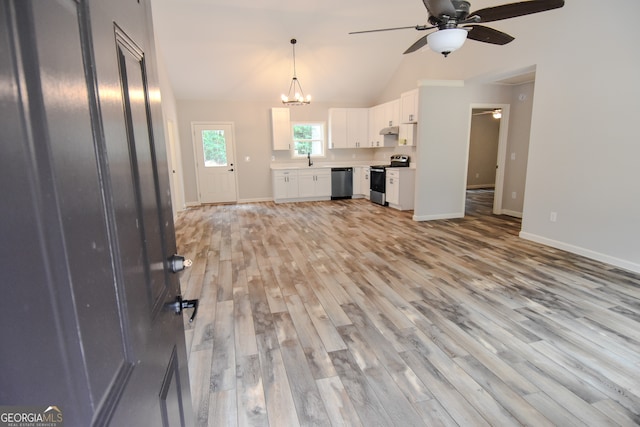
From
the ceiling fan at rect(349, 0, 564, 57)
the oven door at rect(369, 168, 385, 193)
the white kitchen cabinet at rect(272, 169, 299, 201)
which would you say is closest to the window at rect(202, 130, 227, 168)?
the white kitchen cabinet at rect(272, 169, 299, 201)

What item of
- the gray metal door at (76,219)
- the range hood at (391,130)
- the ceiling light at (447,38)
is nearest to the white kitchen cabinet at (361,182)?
the range hood at (391,130)

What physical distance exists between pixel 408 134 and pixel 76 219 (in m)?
7.07

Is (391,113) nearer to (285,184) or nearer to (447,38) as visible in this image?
(285,184)

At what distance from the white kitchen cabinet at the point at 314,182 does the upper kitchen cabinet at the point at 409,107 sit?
2462 millimetres

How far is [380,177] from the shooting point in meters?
7.58

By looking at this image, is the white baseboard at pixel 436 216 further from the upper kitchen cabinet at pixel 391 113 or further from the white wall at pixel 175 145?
the white wall at pixel 175 145

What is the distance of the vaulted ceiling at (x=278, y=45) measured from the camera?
519cm

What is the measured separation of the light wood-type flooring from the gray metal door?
133 cm

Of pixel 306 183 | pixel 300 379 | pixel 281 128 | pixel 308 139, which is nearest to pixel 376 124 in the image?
pixel 308 139

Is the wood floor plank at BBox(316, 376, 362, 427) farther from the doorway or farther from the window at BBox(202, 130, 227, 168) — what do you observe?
the doorway

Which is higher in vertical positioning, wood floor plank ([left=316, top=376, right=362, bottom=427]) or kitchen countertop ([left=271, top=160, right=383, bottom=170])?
kitchen countertop ([left=271, top=160, right=383, bottom=170])

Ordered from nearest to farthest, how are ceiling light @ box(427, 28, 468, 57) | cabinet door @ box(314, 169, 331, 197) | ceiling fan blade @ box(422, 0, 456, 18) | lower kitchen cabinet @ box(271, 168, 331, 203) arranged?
ceiling fan blade @ box(422, 0, 456, 18), ceiling light @ box(427, 28, 468, 57), lower kitchen cabinet @ box(271, 168, 331, 203), cabinet door @ box(314, 169, 331, 197)

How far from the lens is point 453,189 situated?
6.16 meters

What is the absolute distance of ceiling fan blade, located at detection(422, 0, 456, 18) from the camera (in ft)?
7.53
